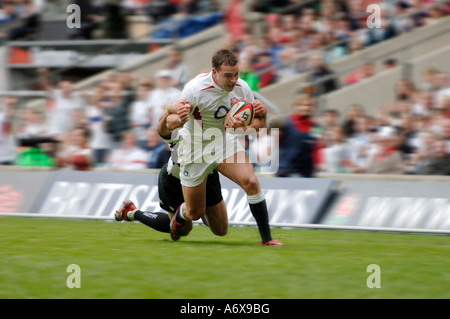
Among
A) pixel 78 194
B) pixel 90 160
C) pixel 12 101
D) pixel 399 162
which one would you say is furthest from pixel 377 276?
pixel 12 101

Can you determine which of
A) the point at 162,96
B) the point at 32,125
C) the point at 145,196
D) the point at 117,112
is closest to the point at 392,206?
the point at 145,196

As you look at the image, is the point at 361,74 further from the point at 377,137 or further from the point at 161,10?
the point at 161,10

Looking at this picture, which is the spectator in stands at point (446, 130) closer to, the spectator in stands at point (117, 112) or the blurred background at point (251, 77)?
the blurred background at point (251, 77)

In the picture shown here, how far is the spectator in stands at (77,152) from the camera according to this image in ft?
47.0

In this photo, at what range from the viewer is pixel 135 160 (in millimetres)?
14422

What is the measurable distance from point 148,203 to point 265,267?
5.66 meters

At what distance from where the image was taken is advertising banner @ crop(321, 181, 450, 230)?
11.4m

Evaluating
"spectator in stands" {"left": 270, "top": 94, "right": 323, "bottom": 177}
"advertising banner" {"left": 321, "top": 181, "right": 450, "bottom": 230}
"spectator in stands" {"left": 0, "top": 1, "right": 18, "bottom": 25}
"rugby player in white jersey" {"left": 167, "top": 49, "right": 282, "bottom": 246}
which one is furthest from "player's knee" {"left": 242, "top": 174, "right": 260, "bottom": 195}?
"spectator in stands" {"left": 0, "top": 1, "right": 18, "bottom": 25}

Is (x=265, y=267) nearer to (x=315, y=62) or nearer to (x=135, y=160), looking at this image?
(x=135, y=160)

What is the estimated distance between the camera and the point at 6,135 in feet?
51.7

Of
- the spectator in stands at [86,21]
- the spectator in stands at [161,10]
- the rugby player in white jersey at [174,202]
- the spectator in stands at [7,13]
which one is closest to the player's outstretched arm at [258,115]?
the rugby player in white jersey at [174,202]

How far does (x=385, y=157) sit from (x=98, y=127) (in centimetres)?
562

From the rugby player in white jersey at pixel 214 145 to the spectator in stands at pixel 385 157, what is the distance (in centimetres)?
393

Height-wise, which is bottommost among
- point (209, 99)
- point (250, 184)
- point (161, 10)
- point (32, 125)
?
point (250, 184)
